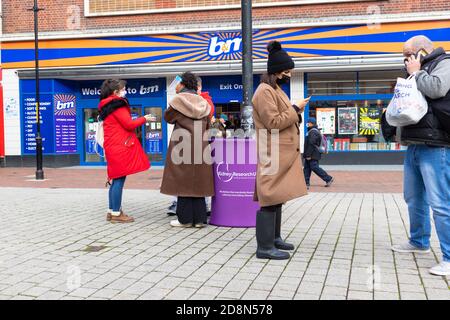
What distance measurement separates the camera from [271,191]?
14.4 ft

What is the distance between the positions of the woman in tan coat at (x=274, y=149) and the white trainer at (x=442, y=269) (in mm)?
1266

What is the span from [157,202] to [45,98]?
10.7 meters

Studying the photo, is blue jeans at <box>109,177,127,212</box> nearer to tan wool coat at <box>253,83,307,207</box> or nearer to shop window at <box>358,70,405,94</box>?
tan wool coat at <box>253,83,307,207</box>

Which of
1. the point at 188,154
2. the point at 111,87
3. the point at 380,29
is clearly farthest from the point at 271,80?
the point at 380,29

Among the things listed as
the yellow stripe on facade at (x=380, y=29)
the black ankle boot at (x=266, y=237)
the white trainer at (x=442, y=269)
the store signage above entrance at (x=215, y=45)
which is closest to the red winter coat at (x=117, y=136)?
the black ankle boot at (x=266, y=237)

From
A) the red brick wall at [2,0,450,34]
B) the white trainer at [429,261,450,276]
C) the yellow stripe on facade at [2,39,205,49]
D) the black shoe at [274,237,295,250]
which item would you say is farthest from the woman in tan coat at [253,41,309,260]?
the yellow stripe on facade at [2,39,205,49]

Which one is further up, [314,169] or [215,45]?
[215,45]

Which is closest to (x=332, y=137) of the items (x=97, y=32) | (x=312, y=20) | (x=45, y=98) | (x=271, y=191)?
(x=312, y=20)

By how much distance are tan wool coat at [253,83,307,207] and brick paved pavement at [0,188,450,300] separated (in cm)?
65

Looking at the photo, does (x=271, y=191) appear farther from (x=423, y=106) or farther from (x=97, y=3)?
(x=97, y=3)

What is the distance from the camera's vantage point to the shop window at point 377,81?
15727 millimetres

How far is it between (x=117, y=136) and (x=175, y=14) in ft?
37.7

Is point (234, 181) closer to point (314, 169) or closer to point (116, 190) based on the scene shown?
point (116, 190)

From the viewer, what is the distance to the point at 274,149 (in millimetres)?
4496
